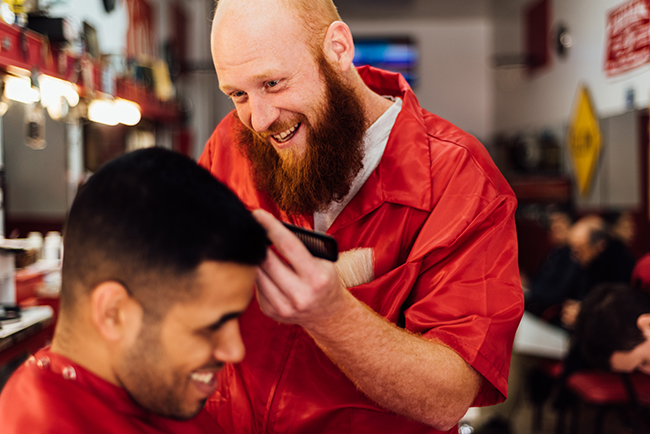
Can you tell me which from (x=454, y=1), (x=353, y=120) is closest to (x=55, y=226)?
(x=353, y=120)

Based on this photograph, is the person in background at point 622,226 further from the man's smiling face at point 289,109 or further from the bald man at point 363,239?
the man's smiling face at point 289,109

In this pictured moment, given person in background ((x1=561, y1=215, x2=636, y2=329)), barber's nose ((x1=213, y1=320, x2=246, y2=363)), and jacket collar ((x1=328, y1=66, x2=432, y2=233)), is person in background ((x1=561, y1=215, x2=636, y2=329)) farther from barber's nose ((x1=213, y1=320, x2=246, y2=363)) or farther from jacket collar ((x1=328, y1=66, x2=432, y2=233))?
barber's nose ((x1=213, y1=320, x2=246, y2=363))

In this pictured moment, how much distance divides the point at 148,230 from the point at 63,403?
11.4 inches

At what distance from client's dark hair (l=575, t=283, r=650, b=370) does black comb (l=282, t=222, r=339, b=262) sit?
4.85 ft

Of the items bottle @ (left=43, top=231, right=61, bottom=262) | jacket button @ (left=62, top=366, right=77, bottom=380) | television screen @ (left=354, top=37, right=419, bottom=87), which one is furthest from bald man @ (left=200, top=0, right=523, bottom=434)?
television screen @ (left=354, top=37, right=419, bottom=87)

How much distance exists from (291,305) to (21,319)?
2.06m

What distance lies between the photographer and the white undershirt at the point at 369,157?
1.37 meters

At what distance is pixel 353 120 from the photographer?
1352 mm

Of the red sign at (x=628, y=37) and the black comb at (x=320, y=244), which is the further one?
the red sign at (x=628, y=37)

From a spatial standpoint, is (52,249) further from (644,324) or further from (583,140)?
(583,140)

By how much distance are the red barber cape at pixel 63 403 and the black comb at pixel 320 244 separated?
380mm

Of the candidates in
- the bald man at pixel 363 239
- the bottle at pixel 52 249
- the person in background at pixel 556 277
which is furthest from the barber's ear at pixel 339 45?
the person in background at pixel 556 277

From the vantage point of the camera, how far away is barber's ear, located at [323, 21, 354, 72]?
1305 mm

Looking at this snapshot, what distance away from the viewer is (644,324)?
1.87 metres
